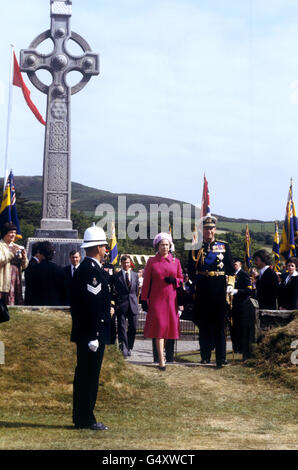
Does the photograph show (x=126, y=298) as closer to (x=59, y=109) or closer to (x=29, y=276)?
(x=29, y=276)

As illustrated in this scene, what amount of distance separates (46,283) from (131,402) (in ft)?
13.2

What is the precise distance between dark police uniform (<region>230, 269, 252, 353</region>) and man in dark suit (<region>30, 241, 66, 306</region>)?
9.77ft

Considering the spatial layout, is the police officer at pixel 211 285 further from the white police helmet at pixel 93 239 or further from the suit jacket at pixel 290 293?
the white police helmet at pixel 93 239

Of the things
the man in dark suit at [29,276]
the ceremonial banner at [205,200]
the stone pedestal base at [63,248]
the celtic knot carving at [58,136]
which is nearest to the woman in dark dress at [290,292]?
the man in dark suit at [29,276]

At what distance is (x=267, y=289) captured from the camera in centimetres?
1378

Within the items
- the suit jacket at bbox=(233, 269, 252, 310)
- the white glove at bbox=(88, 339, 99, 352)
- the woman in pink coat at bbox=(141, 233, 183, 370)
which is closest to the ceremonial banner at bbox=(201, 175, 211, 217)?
the suit jacket at bbox=(233, 269, 252, 310)

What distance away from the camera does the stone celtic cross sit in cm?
2222

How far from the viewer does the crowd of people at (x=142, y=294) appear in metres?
A: 7.91

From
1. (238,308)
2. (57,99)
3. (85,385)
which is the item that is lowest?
(85,385)

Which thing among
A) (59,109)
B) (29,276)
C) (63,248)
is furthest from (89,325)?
(59,109)

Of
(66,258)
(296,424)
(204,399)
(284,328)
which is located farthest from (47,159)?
(296,424)

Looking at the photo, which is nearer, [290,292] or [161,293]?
[161,293]

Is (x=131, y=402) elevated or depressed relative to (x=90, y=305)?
depressed
